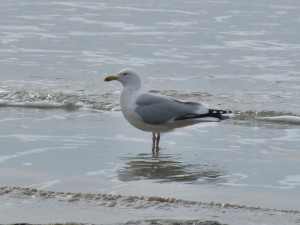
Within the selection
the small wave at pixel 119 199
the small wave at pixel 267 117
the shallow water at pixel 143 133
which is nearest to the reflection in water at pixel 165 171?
the shallow water at pixel 143 133

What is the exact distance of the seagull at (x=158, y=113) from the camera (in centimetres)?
948

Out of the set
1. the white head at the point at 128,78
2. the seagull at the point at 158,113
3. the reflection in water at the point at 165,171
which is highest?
the white head at the point at 128,78

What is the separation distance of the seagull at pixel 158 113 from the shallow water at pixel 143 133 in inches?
7.9

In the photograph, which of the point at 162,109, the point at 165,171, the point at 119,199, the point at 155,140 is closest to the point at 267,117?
the point at 162,109

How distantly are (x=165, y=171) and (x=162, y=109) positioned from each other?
4.15 ft

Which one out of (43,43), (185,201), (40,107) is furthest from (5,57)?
(185,201)

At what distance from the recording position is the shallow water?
716cm

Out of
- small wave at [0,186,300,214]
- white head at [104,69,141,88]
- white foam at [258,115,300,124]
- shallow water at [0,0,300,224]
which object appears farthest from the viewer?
white foam at [258,115,300,124]

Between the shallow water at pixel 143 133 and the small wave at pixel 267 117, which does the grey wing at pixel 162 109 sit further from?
the small wave at pixel 267 117

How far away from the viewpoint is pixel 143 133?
1028cm

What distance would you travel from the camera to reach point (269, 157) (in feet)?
29.5

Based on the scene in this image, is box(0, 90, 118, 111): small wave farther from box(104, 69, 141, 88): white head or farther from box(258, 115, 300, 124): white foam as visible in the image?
box(104, 69, 141, 88): white head

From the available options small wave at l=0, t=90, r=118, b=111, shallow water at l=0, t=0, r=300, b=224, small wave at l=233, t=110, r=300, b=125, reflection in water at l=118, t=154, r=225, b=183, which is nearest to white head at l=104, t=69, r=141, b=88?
shallow water at l=0, t=0, r=300, b=224

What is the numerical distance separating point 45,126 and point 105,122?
77 cm
